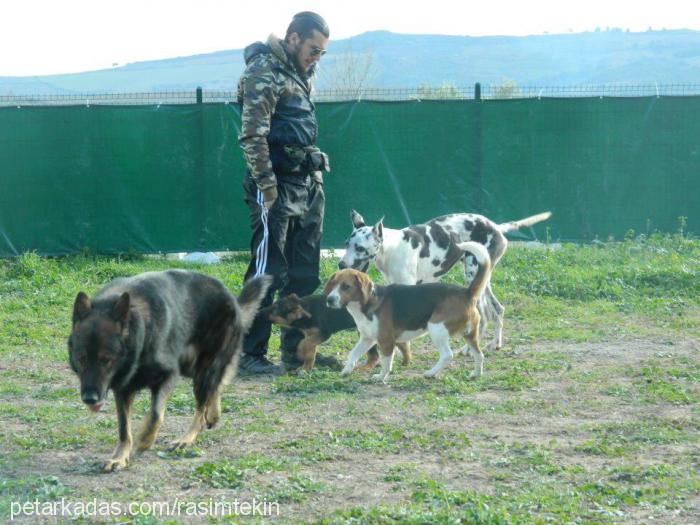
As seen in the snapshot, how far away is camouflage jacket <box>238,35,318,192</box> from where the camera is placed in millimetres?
7238

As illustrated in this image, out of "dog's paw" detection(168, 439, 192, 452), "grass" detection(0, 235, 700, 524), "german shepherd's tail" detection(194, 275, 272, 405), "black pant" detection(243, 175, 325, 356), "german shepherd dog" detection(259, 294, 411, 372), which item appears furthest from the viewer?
"german shepherd dog" detection(259, 294, 411, 372)

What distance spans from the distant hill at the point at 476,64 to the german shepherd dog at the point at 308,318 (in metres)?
67.1

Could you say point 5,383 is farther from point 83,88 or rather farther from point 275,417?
point 83,88

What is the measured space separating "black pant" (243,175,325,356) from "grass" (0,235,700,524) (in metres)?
0.48

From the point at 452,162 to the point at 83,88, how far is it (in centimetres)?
7060

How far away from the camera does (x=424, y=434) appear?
19.2ft

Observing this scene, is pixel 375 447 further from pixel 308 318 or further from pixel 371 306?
pixel 308 318

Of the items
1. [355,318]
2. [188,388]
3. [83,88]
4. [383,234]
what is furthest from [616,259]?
[83,88]

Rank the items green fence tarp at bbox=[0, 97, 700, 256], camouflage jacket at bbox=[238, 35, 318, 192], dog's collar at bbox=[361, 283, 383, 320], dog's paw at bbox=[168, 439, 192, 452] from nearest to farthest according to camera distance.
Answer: dog's paw at bbox=[168, 439, 192, 452] < camouflage jacket at bbox=[238, 35, 318, 192] < dog's collar at bbox=[361, 283, 383, 320] < green fence tarp at bbox=[0, 97, 700, 256]

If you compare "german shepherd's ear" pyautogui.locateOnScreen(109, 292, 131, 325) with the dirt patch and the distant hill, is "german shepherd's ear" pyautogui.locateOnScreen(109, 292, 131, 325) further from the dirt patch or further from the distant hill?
the distant hill

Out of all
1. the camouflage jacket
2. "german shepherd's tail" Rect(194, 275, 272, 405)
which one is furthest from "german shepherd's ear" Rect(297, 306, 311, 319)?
"german shepherd's tail" Rect(194, 275, 272, 405)

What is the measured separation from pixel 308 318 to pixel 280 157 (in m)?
1.22

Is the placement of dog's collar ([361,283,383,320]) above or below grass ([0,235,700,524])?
above

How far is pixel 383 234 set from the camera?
8586 mm
